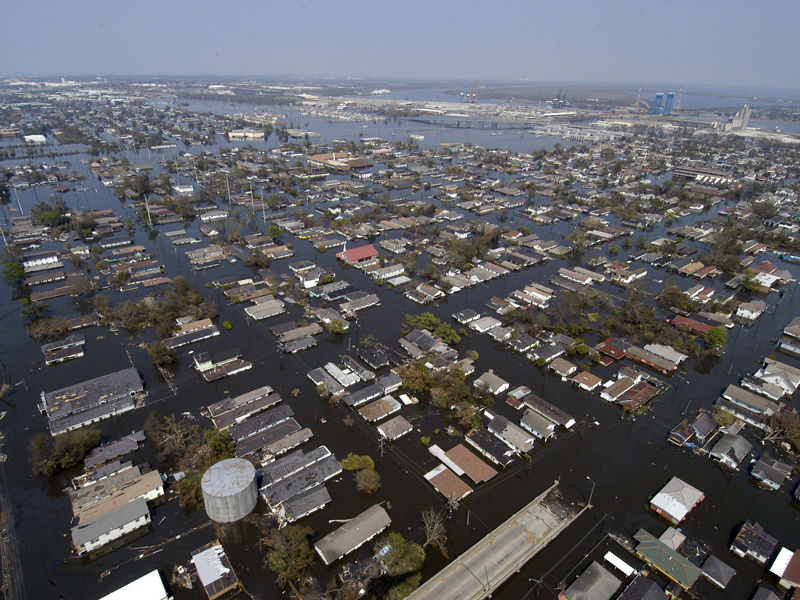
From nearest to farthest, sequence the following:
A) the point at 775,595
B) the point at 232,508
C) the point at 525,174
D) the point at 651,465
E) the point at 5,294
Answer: the point at 775,595 < the point at 232,508 < the point at 651,465 < the point at 5,294 < the point at 525,174

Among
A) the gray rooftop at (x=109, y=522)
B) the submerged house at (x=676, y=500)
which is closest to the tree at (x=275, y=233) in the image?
the gray rooftop at (x=109, y=522)

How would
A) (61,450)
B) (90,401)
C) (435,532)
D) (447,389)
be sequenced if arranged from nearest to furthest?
(435,532), (61,450), (90,401), (447,389)

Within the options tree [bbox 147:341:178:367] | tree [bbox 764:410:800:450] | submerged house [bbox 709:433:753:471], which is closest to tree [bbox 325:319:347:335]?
tree [bbox 147:341:178:367]

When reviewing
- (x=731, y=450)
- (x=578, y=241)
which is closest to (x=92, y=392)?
(x=731, y=450)

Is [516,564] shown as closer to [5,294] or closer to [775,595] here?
[775,595]

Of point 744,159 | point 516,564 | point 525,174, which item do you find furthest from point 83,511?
point 744,159

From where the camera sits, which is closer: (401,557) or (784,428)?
(401,557)

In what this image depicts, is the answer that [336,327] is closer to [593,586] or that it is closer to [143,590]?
[143,590]
